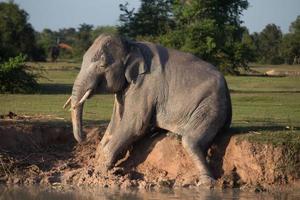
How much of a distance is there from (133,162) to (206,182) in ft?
6.04

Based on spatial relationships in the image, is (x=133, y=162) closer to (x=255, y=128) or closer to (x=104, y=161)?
(x=104, y=161)

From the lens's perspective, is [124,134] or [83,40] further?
[83,40]

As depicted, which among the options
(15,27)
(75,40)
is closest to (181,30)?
(15,27)

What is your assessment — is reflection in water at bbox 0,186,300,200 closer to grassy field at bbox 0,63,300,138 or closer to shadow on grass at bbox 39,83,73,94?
grassy field at bbox 0,63,300,138

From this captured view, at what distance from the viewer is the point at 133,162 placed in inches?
651

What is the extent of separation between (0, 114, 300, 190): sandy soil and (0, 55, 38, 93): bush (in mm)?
15202

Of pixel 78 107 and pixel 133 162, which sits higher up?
pixel 78 107

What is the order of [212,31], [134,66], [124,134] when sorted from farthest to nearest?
[212,31] → [134,66] → [124,134]

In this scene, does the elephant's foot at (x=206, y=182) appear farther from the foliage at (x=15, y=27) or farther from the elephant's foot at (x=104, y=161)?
the foliage at (x=15, y=27)

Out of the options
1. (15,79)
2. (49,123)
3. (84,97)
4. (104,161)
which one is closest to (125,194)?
(104,161)

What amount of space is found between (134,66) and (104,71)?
596mm

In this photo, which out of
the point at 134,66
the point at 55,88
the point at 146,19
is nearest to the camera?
the point at 134,66

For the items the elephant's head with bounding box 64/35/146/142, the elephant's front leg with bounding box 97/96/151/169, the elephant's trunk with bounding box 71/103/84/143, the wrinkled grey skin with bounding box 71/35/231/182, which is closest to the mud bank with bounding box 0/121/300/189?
the elephant's front leg with bounding box 97/96/151/169

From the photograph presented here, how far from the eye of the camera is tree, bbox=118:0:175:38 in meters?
49.0
